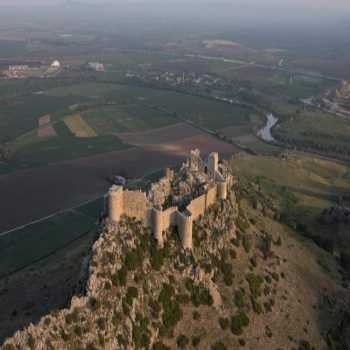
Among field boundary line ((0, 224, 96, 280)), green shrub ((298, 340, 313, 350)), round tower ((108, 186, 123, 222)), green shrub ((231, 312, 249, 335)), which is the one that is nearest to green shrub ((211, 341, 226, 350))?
green shrub ((231, 312, 249, 335))

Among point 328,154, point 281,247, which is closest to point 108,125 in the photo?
point 328,154

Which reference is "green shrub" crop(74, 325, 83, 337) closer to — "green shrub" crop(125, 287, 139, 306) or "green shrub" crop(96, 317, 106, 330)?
"green shrub" crop(96, 317, 106, 330)

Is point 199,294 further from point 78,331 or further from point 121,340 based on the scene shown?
point 78,331

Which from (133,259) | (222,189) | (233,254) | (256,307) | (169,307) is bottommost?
(256,307)

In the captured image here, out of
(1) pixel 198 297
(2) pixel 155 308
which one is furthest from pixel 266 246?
(2) pixel 155 308

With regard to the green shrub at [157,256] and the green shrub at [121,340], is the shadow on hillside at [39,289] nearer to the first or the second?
the green shrub at [121,340]

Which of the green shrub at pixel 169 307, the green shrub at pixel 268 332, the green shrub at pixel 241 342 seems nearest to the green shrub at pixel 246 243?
the green shrub at pixel 268 332

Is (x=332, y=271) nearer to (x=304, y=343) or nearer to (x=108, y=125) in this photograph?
(x=304, y=343)
